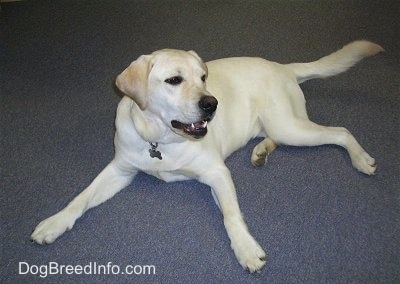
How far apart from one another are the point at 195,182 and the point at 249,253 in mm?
691

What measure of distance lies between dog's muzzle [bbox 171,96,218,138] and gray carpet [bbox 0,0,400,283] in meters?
0.56

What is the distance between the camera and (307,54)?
369 cm

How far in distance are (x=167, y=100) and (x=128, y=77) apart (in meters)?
0.22

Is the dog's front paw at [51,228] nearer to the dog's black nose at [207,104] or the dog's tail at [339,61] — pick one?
the dog's black nose at [207,104]

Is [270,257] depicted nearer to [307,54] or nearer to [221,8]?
[307,54]

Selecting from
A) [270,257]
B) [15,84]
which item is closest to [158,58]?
[270,257]

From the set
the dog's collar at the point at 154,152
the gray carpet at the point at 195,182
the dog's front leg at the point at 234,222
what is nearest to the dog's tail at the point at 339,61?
the gray carpet at the point at 195,182

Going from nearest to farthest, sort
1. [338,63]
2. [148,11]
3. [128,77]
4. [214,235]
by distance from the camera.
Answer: [128,77] → [214,235] → [338,63] → [148,11]

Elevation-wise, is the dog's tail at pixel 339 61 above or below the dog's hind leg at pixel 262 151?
above

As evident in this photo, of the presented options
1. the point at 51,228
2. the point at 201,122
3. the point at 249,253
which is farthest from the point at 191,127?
the point at 51,228

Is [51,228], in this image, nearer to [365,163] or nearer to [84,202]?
[84,202]

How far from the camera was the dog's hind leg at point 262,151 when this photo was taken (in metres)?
2.54

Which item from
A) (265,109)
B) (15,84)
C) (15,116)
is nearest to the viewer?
(265,109)

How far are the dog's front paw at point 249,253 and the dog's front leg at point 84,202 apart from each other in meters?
0.82
